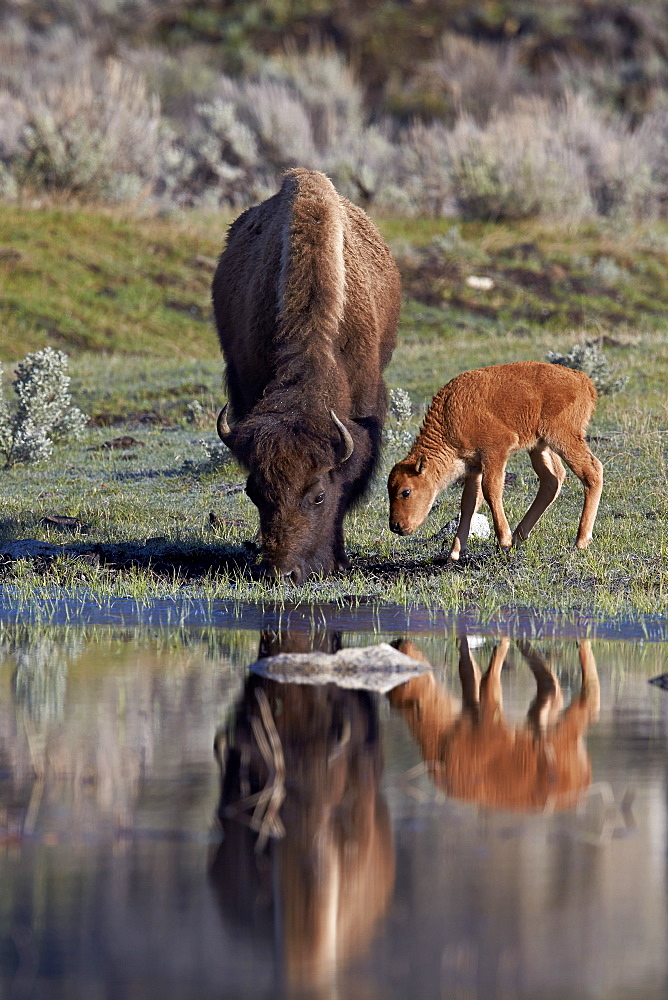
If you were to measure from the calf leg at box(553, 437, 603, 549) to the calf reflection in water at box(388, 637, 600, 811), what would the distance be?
2810 millimetres

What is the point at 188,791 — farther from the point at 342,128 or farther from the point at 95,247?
the point at 342,128

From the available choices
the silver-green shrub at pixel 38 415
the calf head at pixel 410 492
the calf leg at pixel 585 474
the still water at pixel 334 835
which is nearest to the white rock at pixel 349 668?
the still water at pixel 334 835

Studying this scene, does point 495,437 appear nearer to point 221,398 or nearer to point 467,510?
point 467,510

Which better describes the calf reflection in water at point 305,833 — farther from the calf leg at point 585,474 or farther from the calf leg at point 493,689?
the calf leg at point 585,474

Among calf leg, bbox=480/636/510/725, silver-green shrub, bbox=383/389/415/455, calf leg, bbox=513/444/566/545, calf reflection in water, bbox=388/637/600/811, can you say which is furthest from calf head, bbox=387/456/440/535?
silver-green shrub, bbox=383/389/415/455

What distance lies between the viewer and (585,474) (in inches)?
371

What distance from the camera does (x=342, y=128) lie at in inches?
1264

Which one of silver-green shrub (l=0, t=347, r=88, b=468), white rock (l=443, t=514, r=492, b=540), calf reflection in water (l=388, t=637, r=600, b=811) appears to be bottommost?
calf reflection in water (l=388, t=637, r=600, b=811)

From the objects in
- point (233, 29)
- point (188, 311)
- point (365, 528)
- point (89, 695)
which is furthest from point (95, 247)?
point (233, 29)

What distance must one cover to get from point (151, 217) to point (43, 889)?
2031cm

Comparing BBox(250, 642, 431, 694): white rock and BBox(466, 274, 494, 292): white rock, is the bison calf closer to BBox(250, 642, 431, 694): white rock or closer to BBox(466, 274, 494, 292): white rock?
BBox(250, 642, 431, 694): white rock

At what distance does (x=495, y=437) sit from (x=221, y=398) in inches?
277

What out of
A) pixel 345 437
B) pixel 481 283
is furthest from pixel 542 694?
pixel 481 283

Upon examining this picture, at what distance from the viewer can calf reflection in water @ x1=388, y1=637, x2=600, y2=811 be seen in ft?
15.1
